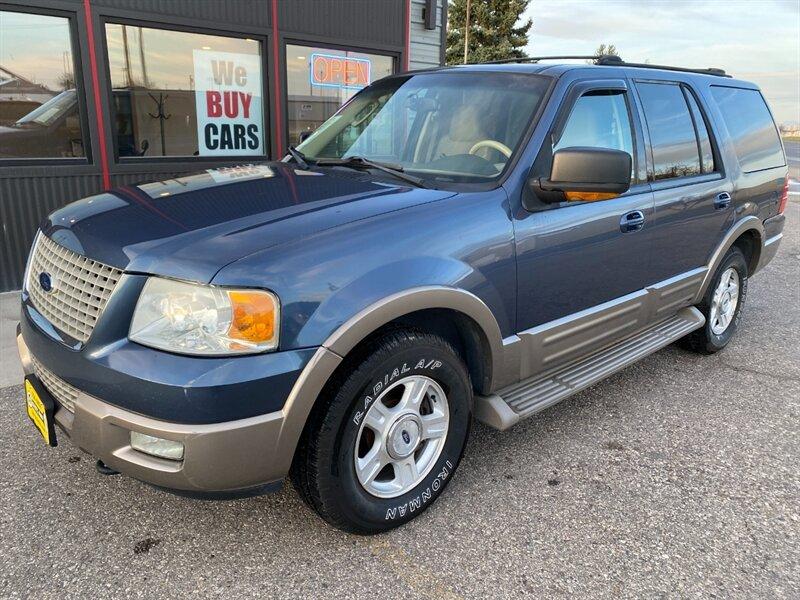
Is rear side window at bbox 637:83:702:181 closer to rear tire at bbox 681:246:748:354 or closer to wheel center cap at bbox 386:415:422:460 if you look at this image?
rear tire at bbox 681:246:748:354

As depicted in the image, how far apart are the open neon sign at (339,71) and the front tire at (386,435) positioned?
5.73 meters

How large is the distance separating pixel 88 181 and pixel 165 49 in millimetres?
1538

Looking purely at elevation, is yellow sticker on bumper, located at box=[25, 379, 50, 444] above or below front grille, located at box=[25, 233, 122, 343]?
below

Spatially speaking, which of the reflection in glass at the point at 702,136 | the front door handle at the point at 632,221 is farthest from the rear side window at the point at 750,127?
the front door handle at the point at 632,221

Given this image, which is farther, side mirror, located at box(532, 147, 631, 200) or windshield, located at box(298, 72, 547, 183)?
windshield, located at box(298, 72, 547, 183)

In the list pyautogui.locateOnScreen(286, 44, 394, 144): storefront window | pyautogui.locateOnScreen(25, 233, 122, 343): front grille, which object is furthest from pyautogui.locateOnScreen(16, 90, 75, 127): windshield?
pyautogui.locateOnScreen(25, 233, 122, 343): front grille

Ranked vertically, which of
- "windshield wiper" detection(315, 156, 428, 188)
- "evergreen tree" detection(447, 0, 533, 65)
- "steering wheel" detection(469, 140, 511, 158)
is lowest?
"windshield wiper" detection(315, 156, 428, 188)

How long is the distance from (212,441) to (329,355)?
0.46 m

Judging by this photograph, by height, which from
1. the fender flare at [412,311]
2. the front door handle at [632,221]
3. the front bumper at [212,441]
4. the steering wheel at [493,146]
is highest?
the steering wheel at [493,146]

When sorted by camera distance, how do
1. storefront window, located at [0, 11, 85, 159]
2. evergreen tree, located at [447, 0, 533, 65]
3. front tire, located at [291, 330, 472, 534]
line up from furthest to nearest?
1. evergreen tree, located at [447, 0, 533, 65]
2. storefront window, located at [0, 11, 85, 159]
3. front tire, located at [291, 330, 472, 534]

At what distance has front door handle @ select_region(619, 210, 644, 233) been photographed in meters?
3.32

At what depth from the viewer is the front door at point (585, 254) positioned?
9.55ft

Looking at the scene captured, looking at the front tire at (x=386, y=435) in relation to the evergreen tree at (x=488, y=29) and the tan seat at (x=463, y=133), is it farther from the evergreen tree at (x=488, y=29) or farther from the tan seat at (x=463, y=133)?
the evergreen tree at (x=488, y=29)

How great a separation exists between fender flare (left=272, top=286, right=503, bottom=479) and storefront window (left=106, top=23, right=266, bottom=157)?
4.76 metres
